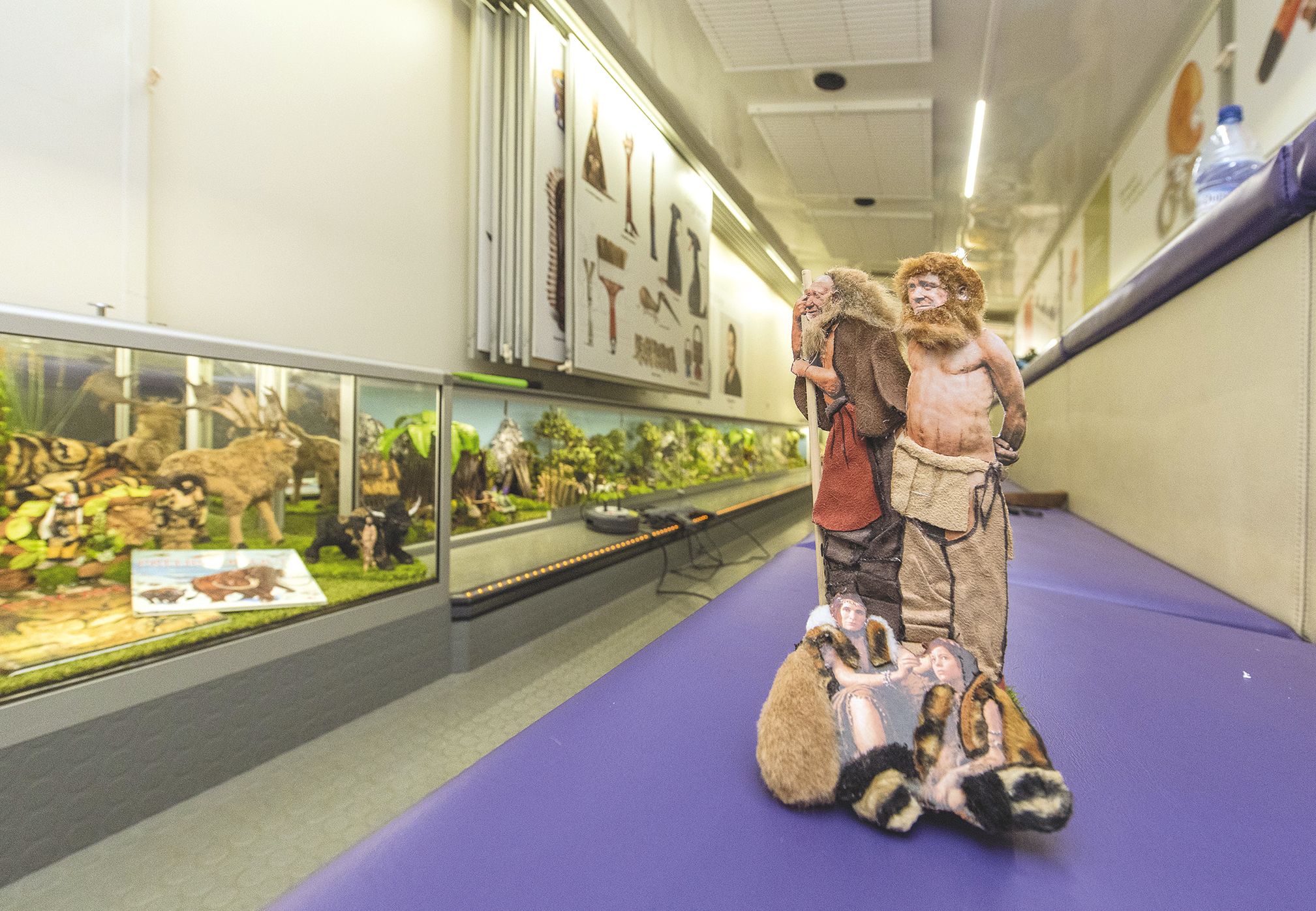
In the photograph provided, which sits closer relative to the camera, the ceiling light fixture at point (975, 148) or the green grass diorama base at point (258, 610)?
the green grass diorama base at point (258, 610)

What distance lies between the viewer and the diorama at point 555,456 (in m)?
2.01

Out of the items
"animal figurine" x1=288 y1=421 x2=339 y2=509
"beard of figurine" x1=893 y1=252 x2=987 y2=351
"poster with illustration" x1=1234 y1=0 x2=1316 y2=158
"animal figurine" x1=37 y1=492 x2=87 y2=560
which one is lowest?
"animal figurine" x1=37 y1=492 x2=87 y2=560

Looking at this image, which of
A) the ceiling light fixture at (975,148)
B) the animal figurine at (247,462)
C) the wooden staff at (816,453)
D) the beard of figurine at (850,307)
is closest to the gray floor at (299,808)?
the animal figurine at (247,462)

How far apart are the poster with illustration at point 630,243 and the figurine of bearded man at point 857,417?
1.84 metres

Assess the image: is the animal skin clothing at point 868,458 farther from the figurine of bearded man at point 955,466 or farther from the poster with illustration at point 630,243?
the poster with illustration at point 630,243

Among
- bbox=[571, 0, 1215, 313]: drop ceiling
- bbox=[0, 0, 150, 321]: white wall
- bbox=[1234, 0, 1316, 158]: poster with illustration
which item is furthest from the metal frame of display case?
bbox=[1234, 0, 1316, 158]: poster with illustration

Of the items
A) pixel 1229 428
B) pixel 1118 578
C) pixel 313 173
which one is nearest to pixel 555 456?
pixel 313 173

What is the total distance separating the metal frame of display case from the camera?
0.90 meters


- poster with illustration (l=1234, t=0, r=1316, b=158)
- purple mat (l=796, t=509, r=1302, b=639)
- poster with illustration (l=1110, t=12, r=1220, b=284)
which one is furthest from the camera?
poster with illustration (l=1110, t=12, r=1220, b=284)

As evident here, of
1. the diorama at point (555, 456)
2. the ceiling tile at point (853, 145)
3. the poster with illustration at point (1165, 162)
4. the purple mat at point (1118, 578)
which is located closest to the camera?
the purple mat at point (1118, 578)

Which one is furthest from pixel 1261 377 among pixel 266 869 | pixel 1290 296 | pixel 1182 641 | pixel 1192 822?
pixel 266 869

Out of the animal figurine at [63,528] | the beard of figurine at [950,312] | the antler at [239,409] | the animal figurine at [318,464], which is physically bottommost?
the animal figurine at [63,528]

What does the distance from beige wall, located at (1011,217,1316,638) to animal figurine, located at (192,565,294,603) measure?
212 cm

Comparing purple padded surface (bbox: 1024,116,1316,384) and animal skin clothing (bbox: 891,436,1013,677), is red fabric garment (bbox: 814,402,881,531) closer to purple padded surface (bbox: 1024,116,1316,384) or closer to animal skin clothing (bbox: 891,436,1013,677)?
animal skin clothing (bbox: 891,436,1013,677)
